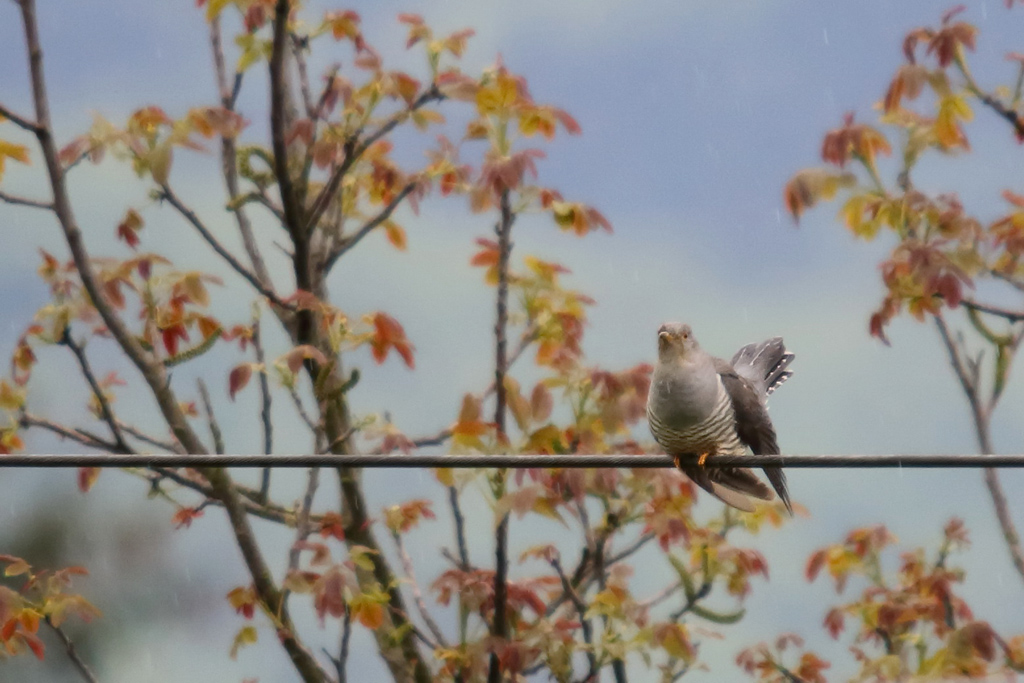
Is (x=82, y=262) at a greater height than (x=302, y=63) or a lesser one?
lesser

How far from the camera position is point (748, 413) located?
3.90m

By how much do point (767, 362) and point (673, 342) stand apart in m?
0.95

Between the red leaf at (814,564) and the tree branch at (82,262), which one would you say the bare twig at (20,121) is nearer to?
the tree branch at (82,262)

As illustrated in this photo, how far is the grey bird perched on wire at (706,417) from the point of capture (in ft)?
11.8

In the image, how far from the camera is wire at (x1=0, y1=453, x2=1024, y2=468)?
2627 millimetres

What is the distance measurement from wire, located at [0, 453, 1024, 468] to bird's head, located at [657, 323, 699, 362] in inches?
33.9

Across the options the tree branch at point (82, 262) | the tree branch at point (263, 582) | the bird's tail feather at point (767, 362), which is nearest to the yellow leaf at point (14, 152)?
the tree branch at point (82, 262)

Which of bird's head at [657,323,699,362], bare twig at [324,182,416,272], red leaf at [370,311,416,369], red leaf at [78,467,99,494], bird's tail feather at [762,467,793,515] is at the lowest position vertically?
bird's tail feather at [762,467,793,515]

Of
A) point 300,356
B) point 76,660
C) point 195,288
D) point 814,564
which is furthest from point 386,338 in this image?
point 814,564

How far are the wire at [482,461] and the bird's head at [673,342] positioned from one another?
861 mm

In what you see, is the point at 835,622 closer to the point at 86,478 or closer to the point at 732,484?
the point at 732,484

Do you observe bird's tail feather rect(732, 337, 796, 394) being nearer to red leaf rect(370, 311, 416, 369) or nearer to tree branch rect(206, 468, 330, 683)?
red leaf rect(370, 311, 416, 369)

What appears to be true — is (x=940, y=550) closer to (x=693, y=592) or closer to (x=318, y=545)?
(x=693, y=592)

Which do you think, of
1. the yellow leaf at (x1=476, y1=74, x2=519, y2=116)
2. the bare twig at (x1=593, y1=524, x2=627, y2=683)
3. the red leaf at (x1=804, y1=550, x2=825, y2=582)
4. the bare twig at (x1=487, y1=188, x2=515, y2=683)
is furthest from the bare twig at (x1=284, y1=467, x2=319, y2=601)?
the red leaf at (x1=804, y1=550, x2=825, y2=582)
